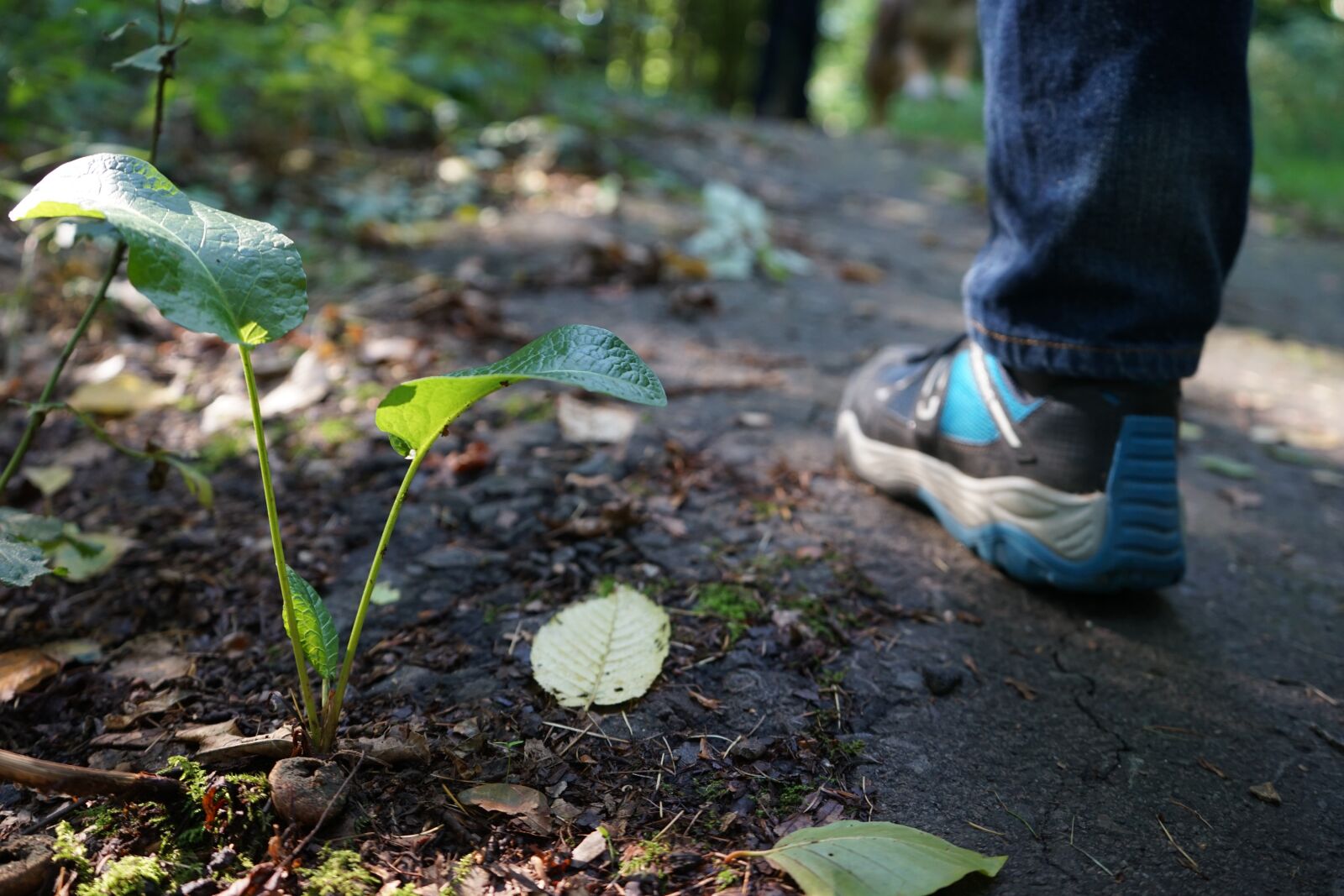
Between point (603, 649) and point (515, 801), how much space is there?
27cm

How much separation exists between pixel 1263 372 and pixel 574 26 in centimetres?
376

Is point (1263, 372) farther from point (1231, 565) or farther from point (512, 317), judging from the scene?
point (512, 317)

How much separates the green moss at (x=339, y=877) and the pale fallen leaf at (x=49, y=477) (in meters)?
1.13

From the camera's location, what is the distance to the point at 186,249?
817mm

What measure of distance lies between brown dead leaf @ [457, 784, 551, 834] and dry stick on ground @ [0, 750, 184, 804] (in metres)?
0.29

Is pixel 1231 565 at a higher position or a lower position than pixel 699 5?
lower

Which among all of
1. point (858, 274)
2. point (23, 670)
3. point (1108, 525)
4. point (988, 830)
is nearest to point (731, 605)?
point (988, 830)

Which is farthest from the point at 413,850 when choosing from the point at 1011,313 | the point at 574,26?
the point at 574,26

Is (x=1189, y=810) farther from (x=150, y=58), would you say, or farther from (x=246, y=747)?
(x=150, y=58)

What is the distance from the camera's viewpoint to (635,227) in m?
3.36

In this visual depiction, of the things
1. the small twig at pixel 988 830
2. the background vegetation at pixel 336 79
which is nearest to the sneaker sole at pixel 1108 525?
the small twig at pixel 988 830

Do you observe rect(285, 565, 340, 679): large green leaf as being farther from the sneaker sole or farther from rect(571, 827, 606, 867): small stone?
the sneaker sole

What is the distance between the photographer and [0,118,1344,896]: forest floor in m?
0.93

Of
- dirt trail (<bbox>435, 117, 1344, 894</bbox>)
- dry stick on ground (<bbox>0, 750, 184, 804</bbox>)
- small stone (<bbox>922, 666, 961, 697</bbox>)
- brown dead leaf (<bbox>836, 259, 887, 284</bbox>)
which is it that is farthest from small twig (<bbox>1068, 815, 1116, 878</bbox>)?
brown dead leaf (<bbox>836, 259, 887, 284</bbox>)
